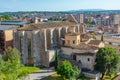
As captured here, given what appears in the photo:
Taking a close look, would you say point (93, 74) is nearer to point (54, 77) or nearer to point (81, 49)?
point (81, 49)

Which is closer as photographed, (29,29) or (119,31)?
(29,29)

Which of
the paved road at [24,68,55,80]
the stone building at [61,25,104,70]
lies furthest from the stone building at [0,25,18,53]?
the paved road at [24,68,55,80]

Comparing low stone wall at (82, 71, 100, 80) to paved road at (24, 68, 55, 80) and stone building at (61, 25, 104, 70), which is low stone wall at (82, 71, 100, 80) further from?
paved road at (24, 68, 55, 80)

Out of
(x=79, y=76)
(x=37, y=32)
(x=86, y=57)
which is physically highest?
(x=37, y=32)

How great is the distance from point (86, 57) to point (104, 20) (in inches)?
5223

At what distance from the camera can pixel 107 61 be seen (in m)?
37.8

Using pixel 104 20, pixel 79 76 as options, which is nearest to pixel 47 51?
pixel 79 76

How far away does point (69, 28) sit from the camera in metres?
50.9

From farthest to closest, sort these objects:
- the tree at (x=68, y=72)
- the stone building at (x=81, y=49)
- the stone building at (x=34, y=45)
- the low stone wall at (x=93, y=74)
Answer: the stone building at (x=34, y=45) < the stone building at (x=81, y=49) < the low stone wall at (x=93, y=74) < the tree at (x=68, y=72)

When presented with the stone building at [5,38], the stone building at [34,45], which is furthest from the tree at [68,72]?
the stone building at [5,38]

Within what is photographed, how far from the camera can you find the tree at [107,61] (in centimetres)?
3800

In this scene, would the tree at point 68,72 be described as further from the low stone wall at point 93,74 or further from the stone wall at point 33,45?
the stone wall at point 33,45

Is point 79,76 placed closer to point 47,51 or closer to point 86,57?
point 86,57

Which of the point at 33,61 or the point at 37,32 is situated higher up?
the point at 37,32
